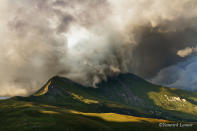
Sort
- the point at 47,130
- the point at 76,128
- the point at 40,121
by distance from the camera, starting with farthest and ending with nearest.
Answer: the point at 40,121 < the point at 76,128 < the point at 47,130

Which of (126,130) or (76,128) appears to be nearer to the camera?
(76,128)

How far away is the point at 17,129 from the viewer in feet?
549

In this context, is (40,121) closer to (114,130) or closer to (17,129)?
(17,129)

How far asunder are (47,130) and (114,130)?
65.3 metres

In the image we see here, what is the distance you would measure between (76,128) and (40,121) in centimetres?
3936

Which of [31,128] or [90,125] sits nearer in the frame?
[31,128]

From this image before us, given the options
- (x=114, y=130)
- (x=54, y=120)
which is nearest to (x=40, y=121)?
(x=54, y=120)

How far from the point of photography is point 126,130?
198000 millimetres

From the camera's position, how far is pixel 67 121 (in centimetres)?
19850

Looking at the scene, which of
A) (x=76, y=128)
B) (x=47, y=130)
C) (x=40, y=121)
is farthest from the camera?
(x=40, y=121)

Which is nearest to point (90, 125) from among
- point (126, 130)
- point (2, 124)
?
point (126, 130)

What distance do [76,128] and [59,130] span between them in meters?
17.7

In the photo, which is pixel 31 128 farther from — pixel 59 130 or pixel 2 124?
pixel 2 124

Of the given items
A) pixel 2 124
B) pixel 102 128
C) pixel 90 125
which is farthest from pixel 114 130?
pixel 2 124
